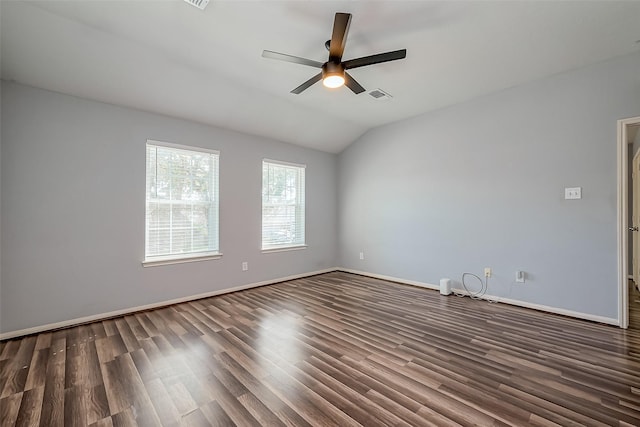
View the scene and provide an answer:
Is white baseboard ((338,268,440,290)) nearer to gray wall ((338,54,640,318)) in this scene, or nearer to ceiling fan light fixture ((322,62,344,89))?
gray wall ((338,54,640,318))

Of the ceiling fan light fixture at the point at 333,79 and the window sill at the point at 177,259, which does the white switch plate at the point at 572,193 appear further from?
the window sill at the point at 177,259

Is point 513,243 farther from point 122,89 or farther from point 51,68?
point 51,68

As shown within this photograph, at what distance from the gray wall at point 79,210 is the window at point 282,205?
795 mm

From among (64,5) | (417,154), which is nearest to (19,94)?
(64,5)

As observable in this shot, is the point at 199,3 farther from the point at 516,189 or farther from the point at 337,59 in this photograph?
the point at 516,189

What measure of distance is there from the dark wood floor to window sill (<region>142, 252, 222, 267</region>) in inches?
24.8

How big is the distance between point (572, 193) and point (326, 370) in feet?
11.3

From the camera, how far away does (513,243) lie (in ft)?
11.9

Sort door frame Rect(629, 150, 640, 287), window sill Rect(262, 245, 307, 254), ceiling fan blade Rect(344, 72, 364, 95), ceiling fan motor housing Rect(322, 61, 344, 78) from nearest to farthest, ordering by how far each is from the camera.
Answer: ceiling fan motor housing Rect(322, 61, 344, 78), ceiling fan blade Rect(344, 72, 364, 95), door frame Rect(629, 150, 640, 287), window sill Rect(262, 245, 307, 254)

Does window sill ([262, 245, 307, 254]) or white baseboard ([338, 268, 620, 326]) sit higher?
window sill ([262, 245, 307, 254])

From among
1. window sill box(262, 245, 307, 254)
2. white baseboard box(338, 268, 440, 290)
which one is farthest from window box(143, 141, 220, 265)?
white baseboard box(338, 268, 440, 290)

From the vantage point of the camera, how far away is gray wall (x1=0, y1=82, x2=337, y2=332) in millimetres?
2717

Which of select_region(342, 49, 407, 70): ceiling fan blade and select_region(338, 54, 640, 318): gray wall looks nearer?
select_region(342, 49, 407, 70): ceiling fan blade

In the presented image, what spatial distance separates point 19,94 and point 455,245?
5.56m
